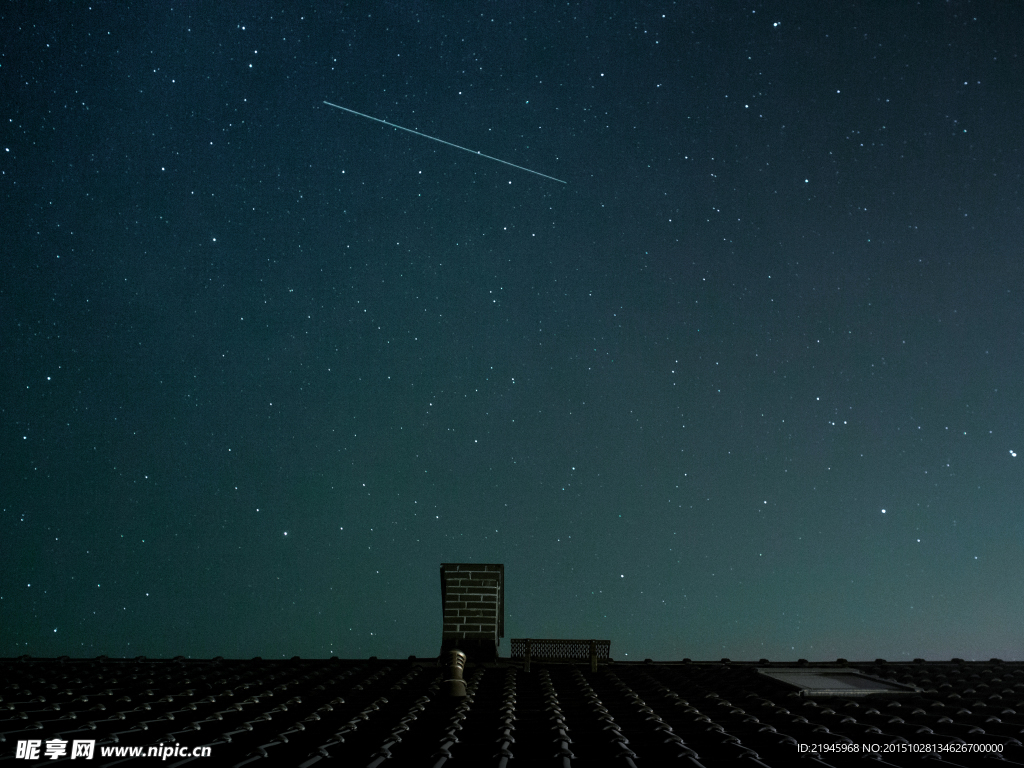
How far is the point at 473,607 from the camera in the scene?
12.4 meters

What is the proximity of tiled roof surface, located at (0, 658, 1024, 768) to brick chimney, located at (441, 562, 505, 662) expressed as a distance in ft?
2.29

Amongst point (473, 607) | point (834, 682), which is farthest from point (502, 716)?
point (834, 682)

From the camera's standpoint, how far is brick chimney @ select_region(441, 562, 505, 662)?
11938mm

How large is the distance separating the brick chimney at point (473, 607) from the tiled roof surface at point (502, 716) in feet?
2.29

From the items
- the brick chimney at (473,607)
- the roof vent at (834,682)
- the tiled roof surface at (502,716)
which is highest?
the brick chimney at (473,607)

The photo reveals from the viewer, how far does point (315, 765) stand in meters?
5.81

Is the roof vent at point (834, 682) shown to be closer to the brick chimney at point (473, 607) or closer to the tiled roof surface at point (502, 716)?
the tiled roof surface at point (502, 716)

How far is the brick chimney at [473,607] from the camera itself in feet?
39.2

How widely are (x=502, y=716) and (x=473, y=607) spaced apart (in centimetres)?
477

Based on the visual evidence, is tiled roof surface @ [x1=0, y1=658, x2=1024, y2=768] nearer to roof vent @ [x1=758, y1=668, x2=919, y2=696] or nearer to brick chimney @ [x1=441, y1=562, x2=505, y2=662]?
roof vent @ [x1=758, y1=668, x2=919, y2=696]

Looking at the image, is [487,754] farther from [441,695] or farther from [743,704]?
[743,704]

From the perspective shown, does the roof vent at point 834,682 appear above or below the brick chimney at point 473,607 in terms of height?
below

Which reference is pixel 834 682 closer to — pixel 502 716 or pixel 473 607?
pixel 502 716

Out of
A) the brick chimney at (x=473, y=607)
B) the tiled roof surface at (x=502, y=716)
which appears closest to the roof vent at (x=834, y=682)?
the tiled roof surface at (x=502, y=716)
